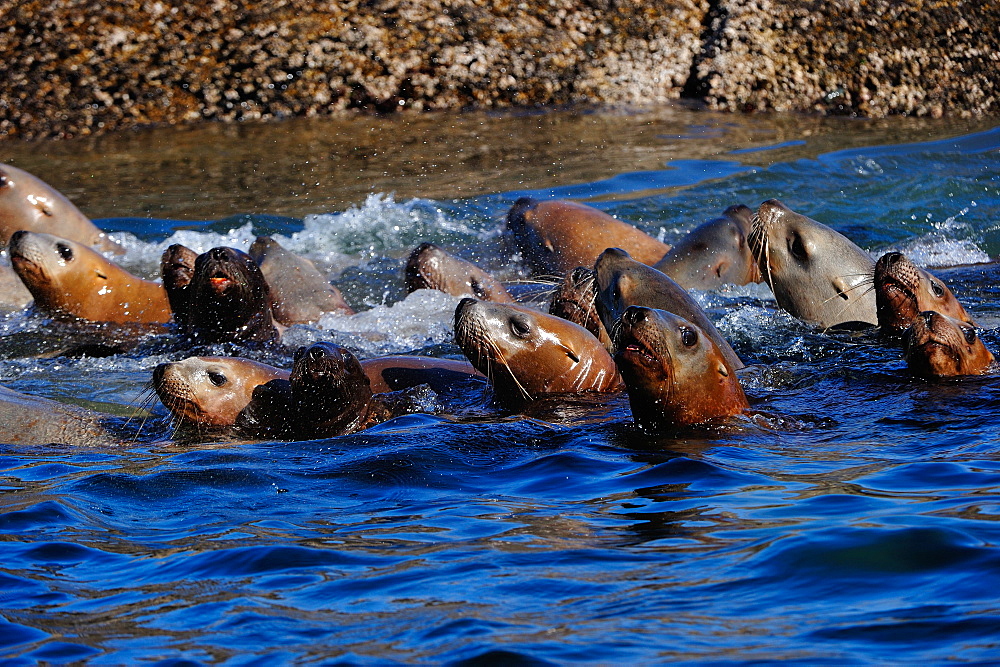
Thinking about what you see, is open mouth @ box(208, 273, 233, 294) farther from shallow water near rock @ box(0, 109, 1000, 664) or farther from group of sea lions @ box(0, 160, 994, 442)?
shallow water near rock @ box(0, 109, 1000, 664)

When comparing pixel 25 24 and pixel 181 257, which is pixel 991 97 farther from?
pixel 25 24

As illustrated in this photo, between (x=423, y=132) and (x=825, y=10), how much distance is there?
4.61 metres

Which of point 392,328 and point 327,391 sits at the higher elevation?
point 327,391

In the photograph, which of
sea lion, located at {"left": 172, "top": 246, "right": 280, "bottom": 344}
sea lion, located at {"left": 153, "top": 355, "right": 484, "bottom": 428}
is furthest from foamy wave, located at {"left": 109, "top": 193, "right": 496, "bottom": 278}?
sea lion, located at {"left": 153, "top": 355, "right": 484, "bottom": 428}

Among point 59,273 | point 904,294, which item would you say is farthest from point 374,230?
point 904,294

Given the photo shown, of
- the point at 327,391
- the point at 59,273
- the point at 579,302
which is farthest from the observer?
the point at 59,273

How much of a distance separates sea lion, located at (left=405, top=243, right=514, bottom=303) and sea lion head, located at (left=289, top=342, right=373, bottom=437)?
8.23ft

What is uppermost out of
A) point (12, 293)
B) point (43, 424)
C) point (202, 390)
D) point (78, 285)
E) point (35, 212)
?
point (35, 212)

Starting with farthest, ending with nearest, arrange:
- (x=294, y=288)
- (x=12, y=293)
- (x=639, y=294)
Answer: (x=12, y=293) → (x=294, y=288) → (x=639, y=294)

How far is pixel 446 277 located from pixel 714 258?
1.75 metres

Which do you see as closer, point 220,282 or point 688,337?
point 688,337

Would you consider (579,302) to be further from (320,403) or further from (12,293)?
(12,293)

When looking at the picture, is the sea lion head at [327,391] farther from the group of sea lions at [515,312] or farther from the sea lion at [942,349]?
the sea lion at [942,349]

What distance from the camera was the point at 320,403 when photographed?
18.5 feet
